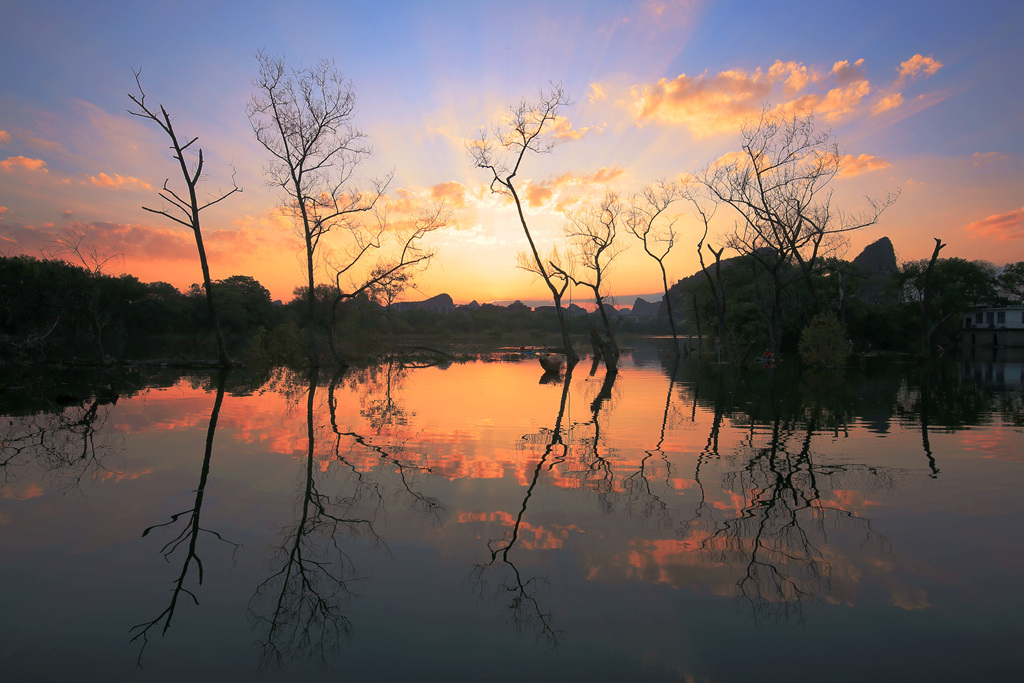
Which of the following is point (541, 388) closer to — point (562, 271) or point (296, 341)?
point (562, 271)

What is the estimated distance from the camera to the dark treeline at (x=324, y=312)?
1115 inches

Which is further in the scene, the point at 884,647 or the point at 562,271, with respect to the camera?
the point at 562,271

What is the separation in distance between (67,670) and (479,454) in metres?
5.49

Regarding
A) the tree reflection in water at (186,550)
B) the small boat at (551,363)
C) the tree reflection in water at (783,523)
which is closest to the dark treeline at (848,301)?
the small boat at (551,363)

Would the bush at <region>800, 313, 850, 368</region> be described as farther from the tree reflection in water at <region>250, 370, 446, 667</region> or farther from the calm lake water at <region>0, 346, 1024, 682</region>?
the tree reflection in water at <region>250, 370, 446, 667</region>

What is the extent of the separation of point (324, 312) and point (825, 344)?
114 ft

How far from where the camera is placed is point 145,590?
12.6 ft

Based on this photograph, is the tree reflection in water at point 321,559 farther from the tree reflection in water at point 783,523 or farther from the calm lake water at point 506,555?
the tree reflection in water at point 783,523

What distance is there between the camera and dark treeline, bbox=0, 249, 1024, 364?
28.3m

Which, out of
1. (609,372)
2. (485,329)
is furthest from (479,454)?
(485,329)

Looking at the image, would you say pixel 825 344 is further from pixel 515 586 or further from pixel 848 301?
pixel 515 586

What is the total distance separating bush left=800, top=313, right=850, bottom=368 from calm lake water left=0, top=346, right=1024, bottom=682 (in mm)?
19433

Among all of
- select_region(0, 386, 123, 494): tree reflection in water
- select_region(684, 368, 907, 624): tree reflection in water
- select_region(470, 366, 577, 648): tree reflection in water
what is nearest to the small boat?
select_region(684, 368, 907, 624): tree reflection in water

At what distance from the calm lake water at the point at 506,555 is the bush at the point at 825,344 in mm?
19433
